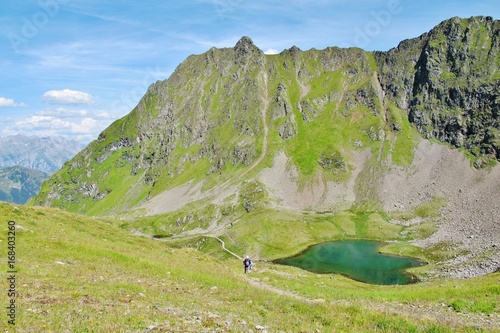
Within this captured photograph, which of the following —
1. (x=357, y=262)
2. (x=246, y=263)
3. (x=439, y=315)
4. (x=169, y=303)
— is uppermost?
(x=169, y=303)

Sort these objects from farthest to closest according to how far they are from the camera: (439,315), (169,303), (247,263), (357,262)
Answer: (357,262) < (247,263) < (439,315) < (169,303)

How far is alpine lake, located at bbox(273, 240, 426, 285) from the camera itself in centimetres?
11419

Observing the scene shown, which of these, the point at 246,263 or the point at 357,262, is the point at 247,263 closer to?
the point at 246,263

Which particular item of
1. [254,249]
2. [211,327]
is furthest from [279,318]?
[254,249]

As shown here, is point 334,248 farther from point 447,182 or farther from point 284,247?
point 447,182

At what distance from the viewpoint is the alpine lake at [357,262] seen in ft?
375

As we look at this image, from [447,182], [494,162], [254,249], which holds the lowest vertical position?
[254,249]

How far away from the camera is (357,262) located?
5256 inches

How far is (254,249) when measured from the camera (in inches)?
6122

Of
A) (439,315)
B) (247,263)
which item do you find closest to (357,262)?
(247,263)

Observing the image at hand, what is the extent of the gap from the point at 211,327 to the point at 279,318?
4.83 m

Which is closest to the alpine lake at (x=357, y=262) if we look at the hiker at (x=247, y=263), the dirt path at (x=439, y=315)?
the hiker at (x=247, y=263)

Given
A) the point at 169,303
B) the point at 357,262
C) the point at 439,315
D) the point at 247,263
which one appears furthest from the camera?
the point at 357,262

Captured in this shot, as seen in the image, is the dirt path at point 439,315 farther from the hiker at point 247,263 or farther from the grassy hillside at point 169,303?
the hiker at point 247,263
